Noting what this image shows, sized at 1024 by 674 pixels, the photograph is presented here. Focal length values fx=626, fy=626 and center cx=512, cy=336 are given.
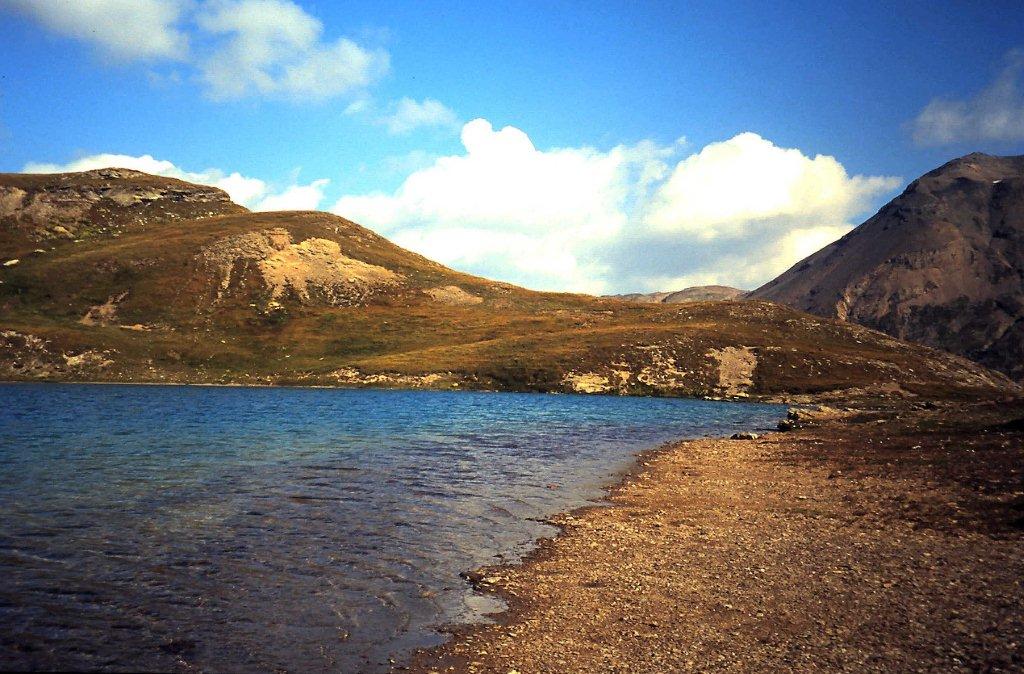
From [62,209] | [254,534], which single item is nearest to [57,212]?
[62,209]

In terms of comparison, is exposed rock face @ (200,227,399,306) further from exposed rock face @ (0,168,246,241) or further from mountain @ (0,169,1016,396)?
exposed rock face @ (0,168,246,241)

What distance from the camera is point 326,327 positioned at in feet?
507

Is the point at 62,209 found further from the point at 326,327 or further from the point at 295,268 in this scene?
the point at 326,327

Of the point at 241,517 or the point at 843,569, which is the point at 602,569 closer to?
the point at 843,569

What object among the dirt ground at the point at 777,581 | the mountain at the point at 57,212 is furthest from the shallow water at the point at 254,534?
the mountain at the point at 57,212

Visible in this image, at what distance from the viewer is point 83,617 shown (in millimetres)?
13781

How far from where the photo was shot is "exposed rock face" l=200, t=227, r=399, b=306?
537 feet

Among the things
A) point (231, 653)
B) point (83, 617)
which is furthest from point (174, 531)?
point (231, 653)

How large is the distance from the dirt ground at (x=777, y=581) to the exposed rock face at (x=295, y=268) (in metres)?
150

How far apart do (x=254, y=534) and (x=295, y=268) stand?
6422 inches

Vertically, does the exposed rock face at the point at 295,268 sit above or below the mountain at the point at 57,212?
below

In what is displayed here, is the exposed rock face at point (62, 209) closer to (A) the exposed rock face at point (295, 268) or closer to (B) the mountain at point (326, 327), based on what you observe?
(B) the mountain at point (326, 327)

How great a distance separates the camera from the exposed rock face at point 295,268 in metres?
164

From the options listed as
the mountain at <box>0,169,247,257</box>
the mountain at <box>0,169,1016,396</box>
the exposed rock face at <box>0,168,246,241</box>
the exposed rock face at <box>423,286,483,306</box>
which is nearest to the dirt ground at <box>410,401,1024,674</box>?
the mountain at <box>0,169,1016,396</box>
